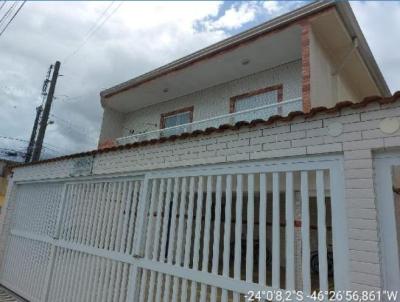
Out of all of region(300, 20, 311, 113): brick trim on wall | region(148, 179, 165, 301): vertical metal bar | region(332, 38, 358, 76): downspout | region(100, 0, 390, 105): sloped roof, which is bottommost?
region(148, 179, 165, 301): vertical metal bar

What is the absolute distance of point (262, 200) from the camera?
3.55 metres

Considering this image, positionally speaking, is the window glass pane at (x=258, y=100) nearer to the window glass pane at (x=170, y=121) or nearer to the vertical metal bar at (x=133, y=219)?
the window glass pane at (x=170, y=121)

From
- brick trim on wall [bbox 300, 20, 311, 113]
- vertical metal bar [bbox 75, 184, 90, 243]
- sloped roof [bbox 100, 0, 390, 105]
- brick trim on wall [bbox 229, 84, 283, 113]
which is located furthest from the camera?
brick trim on wall [bbox 229, 84, 283, 113]

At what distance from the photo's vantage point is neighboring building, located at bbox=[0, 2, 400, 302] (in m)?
2.87

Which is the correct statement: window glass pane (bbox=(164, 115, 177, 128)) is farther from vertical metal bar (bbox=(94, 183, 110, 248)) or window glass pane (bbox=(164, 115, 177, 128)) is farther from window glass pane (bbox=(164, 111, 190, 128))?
vertical metal bar (bbox=(94, 183, 110, 248))

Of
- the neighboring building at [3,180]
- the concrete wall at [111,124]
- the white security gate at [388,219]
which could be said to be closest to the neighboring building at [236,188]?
the white security gate at [388,219]

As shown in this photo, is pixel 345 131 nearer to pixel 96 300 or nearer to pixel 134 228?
pixel 134 228

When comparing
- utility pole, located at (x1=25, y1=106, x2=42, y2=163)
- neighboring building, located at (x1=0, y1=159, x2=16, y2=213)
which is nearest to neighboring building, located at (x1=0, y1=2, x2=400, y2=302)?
utility pole, located at (x1=25, y1=106, x2=42, y2=163)

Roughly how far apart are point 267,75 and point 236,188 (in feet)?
19.8

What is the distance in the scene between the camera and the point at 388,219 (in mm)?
2746

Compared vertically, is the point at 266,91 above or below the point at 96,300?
above

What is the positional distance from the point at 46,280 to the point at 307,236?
5750 mm

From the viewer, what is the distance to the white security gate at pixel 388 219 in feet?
8.73

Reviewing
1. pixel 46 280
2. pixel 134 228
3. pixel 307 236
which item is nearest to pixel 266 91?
pixel 134 228
